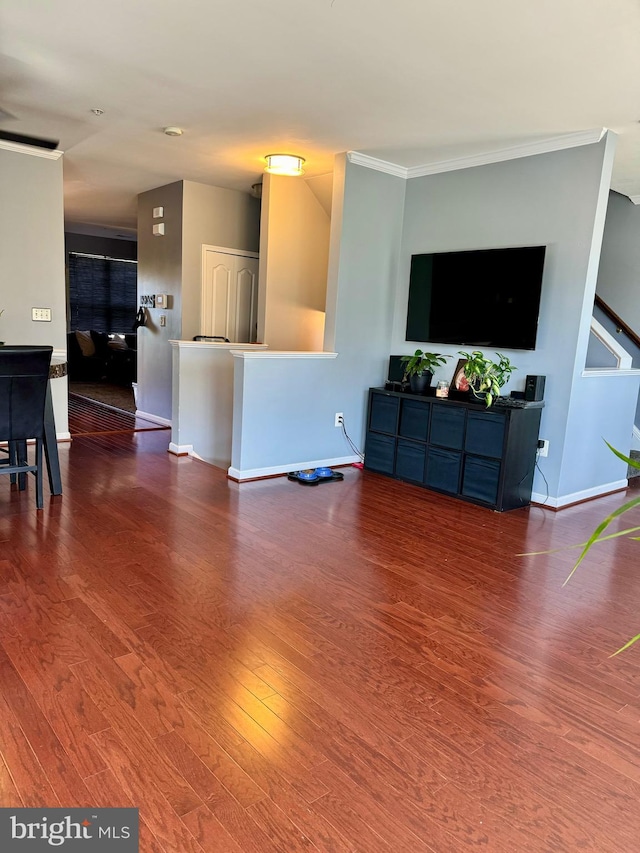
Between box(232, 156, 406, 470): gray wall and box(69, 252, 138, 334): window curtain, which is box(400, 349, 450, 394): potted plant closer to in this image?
box(232, 156, 406, 470): gray wall

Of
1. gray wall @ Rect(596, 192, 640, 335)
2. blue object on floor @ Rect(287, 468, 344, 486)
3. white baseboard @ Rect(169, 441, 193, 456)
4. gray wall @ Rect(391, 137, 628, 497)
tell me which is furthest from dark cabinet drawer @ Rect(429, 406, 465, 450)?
gray wall @ Rect(596, 192, 640, 335)

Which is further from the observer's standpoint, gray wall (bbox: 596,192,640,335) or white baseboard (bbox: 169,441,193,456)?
gray wall (bbox: 596,192,640,335)

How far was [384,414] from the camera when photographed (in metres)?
4.80

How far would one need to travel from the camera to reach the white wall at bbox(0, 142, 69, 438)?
16.1ft

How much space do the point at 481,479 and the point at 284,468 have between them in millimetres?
1516

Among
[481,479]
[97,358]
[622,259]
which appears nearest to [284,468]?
[481,479]

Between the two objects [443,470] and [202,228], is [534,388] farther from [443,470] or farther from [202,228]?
[202,228]

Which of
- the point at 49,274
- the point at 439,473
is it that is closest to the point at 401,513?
the point at 439,473

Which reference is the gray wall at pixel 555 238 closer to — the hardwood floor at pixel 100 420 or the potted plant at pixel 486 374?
the potted plant at pixel 486 374

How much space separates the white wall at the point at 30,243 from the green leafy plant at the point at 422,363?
308 cm

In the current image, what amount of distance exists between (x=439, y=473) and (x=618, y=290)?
2732mm

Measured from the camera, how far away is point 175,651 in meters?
2.14

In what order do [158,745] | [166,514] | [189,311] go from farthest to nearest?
[189,311] → [166,514] → [158,745]

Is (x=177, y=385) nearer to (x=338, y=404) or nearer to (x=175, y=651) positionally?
(x=338, y=404)
